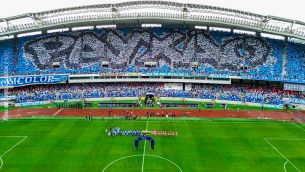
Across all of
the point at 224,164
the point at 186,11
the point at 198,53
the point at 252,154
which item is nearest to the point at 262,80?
the point at 198,53

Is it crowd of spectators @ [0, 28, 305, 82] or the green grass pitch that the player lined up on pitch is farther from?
crowd of spectators @ [0, 28, 305, 82]

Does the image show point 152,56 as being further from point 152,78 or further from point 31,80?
point 31,80

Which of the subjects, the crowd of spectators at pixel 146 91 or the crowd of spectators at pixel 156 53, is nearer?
the crowd of spectators at pixel 146 91

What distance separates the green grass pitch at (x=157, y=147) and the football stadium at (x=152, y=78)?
29 centimetres

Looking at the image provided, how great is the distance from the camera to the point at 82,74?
212ft

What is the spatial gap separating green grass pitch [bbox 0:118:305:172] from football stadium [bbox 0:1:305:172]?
0.29 meters

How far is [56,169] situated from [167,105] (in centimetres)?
2994

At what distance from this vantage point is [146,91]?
64625 mm

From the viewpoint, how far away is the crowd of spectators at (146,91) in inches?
2423

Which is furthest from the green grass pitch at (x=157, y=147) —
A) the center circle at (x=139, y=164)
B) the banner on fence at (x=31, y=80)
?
the banner on fence at (x=31, y=80)

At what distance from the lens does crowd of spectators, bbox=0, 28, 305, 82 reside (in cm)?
6600

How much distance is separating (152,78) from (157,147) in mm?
29486

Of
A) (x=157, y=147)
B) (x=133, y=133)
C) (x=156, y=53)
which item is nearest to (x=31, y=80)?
(x=156, y=53)

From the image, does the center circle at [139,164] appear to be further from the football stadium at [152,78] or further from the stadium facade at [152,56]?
the stadium facade at [152,56]
